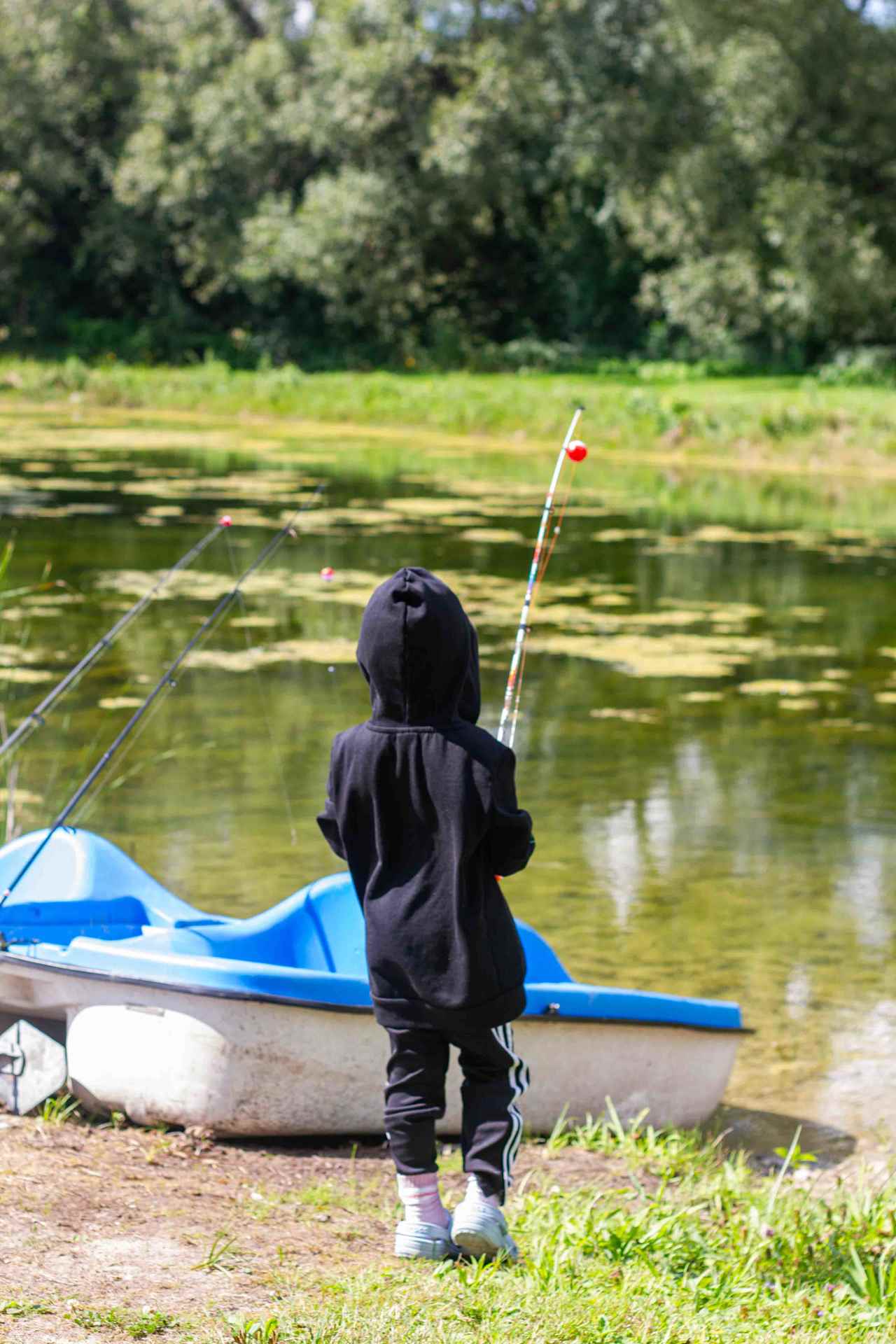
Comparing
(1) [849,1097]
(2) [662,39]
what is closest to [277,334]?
(2) [662,39]

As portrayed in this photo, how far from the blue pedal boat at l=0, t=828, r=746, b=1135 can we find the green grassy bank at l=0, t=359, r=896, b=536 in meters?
13.0

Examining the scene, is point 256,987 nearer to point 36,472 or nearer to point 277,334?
point 36,472

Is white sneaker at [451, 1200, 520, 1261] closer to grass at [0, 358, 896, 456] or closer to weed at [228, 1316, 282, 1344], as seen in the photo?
weed at [228, 1316, 282, 1344]

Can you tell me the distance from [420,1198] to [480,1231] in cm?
12

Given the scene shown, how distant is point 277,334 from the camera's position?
113 ft

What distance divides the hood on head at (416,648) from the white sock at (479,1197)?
82 centimetres

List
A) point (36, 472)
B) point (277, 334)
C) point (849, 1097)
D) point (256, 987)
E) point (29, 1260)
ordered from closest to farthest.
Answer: point (29, 1260) < point (256, 987) < point (849, 1097) < point (36, 472) < point (277, 334)

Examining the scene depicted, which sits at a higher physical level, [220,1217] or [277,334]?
[277,334]

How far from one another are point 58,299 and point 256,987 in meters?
36.2

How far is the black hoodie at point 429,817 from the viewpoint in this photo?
2.78 metres

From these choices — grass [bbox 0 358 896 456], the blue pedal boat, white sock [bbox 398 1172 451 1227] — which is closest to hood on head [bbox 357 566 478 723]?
white sock [bbox 398 1172 451 1227]

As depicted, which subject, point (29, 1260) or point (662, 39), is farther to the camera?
point (662, 39)

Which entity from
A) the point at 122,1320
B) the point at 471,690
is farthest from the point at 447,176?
the point at 122,1320

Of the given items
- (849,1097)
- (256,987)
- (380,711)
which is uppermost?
(380,711)
